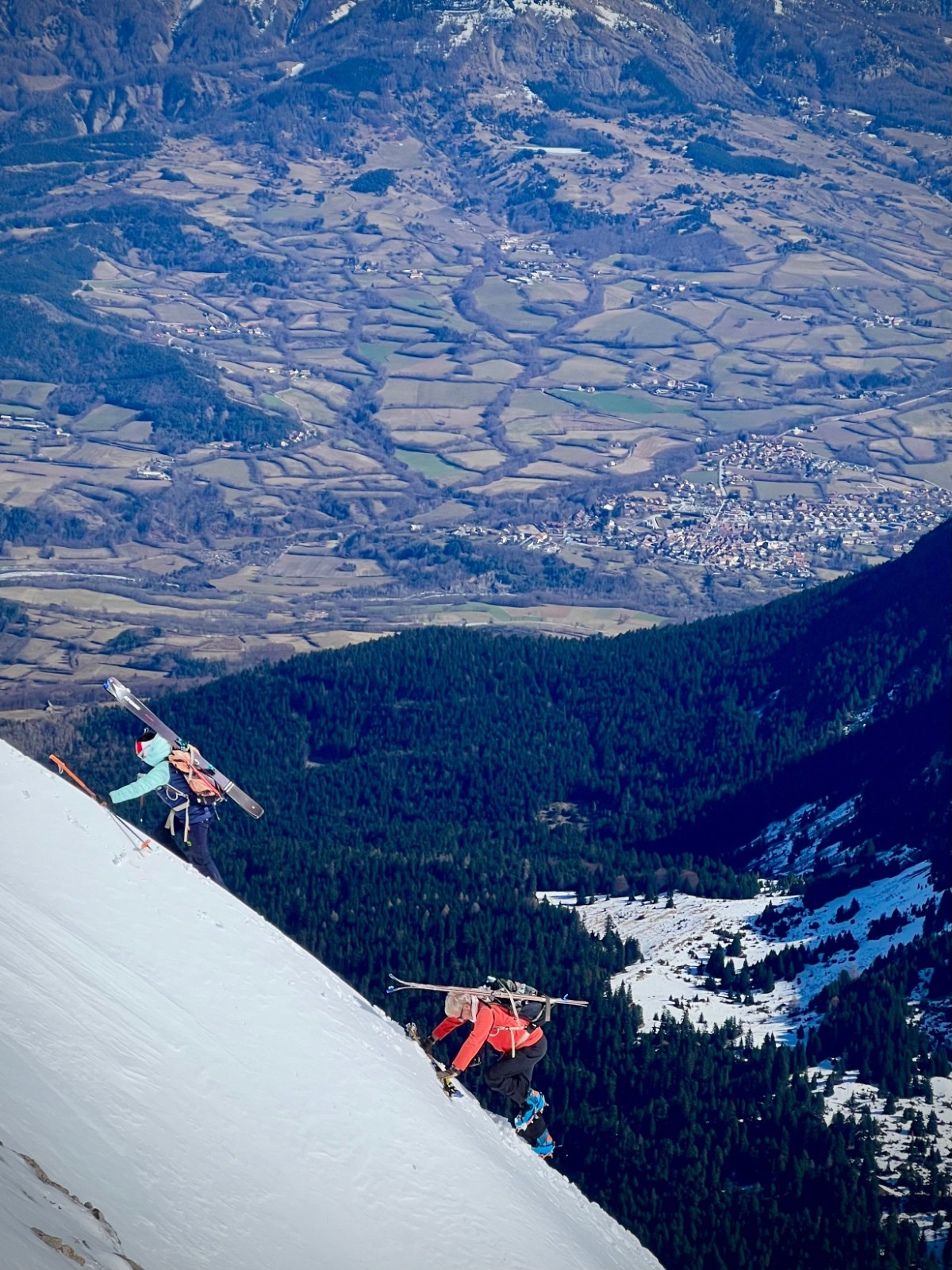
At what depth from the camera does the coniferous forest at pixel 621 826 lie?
2704 inches

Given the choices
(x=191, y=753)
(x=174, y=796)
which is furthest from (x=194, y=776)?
(x=174, y=796)

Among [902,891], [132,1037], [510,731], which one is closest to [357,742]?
[510,731]

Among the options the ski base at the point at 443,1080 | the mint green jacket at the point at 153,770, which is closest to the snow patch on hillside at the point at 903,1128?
the ski base at the point at 443,1080

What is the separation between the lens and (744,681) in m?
150

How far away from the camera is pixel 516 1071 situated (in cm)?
3675

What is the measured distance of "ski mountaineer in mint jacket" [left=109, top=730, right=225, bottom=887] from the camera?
3794 centimetres

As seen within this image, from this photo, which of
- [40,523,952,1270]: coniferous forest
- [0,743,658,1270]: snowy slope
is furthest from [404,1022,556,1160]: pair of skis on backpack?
[40,523,952,1270]: coniferous forest

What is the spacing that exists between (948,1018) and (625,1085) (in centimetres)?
1300

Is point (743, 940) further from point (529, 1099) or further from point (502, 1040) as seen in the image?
point (502, 1040)

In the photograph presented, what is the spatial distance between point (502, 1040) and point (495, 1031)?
0.22 metres

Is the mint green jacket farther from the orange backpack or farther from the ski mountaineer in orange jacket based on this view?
the ski mountaineer in orange jacket

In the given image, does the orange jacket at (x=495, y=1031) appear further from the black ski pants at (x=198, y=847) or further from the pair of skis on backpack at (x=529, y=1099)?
the black ski pants at (x=198, y=847)

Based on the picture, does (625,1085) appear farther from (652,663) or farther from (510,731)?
(652,663)

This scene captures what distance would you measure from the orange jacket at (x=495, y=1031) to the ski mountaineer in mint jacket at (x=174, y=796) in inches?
238
